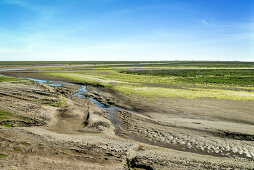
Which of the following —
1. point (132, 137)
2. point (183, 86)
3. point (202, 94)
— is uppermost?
point (183, 86)

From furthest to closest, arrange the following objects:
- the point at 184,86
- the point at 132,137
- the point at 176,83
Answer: the point at 176,83 < the point at 184,86 < the point at 132,137

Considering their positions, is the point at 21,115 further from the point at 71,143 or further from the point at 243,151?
the point at 243,151

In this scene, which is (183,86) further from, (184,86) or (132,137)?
(132,137)

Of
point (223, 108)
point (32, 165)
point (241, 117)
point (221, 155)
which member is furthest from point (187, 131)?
point (32, 165)

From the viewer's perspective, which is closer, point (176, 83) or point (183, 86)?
point (183, 86)

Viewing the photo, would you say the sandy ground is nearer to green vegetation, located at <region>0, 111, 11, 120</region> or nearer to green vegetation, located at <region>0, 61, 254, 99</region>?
green vegetation, located at <region>0, 111, 11, 120</region>

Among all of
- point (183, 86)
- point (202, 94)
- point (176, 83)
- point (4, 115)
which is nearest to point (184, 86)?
point (183, 86)

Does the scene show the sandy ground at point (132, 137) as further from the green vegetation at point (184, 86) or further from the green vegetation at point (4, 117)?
the green vegetation at point (184, 86)

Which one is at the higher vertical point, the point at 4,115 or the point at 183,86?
the point at 183,86

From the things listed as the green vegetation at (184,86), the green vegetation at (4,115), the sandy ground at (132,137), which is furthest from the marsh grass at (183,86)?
the green vegetation at (4,115)
